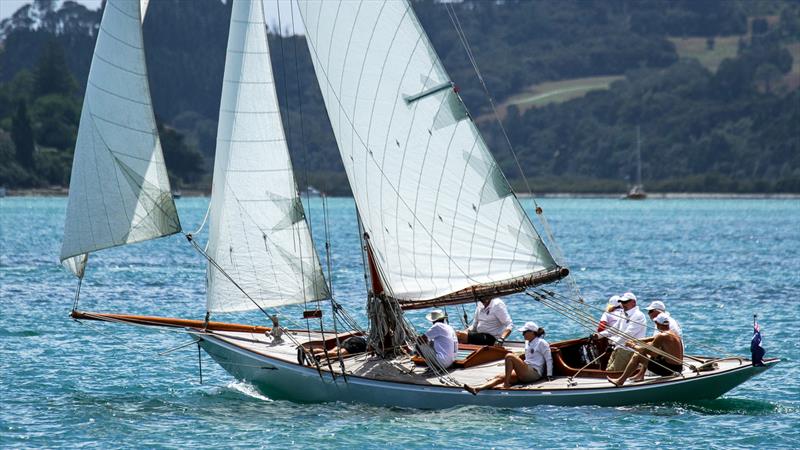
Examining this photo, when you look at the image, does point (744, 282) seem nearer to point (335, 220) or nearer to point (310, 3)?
point (310, 3)

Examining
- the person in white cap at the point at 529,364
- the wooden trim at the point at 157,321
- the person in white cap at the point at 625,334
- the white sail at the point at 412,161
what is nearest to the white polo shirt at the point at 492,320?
the person in white cap at the point at 625,334

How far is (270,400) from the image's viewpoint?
24.2 m

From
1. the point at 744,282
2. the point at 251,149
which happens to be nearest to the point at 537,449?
the point at 251,149

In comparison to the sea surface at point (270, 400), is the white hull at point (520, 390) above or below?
above

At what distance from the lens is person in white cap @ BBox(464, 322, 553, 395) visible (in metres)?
22.1

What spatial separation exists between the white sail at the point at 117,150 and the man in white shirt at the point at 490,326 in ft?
19.6

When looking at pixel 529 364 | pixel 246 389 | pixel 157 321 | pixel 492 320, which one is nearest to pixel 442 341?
pixel 529 364

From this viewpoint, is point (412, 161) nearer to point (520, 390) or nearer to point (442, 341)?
point (442, 341)

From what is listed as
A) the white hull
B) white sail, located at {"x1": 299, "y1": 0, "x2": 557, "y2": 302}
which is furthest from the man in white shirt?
the white hull

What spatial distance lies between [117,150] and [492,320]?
7.42 m

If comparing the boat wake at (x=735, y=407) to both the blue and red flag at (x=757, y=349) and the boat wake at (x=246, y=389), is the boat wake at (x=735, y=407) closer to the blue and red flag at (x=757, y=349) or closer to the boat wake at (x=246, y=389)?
the blue and red flag at (x=757, y=349)

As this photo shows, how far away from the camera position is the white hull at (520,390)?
2189 cm

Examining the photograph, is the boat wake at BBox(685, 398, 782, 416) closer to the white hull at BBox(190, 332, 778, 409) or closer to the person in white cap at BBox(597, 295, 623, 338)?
the white hull at BBox(190, 332, 778, 409)

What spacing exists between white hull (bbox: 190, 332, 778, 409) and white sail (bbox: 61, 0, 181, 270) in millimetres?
3389
